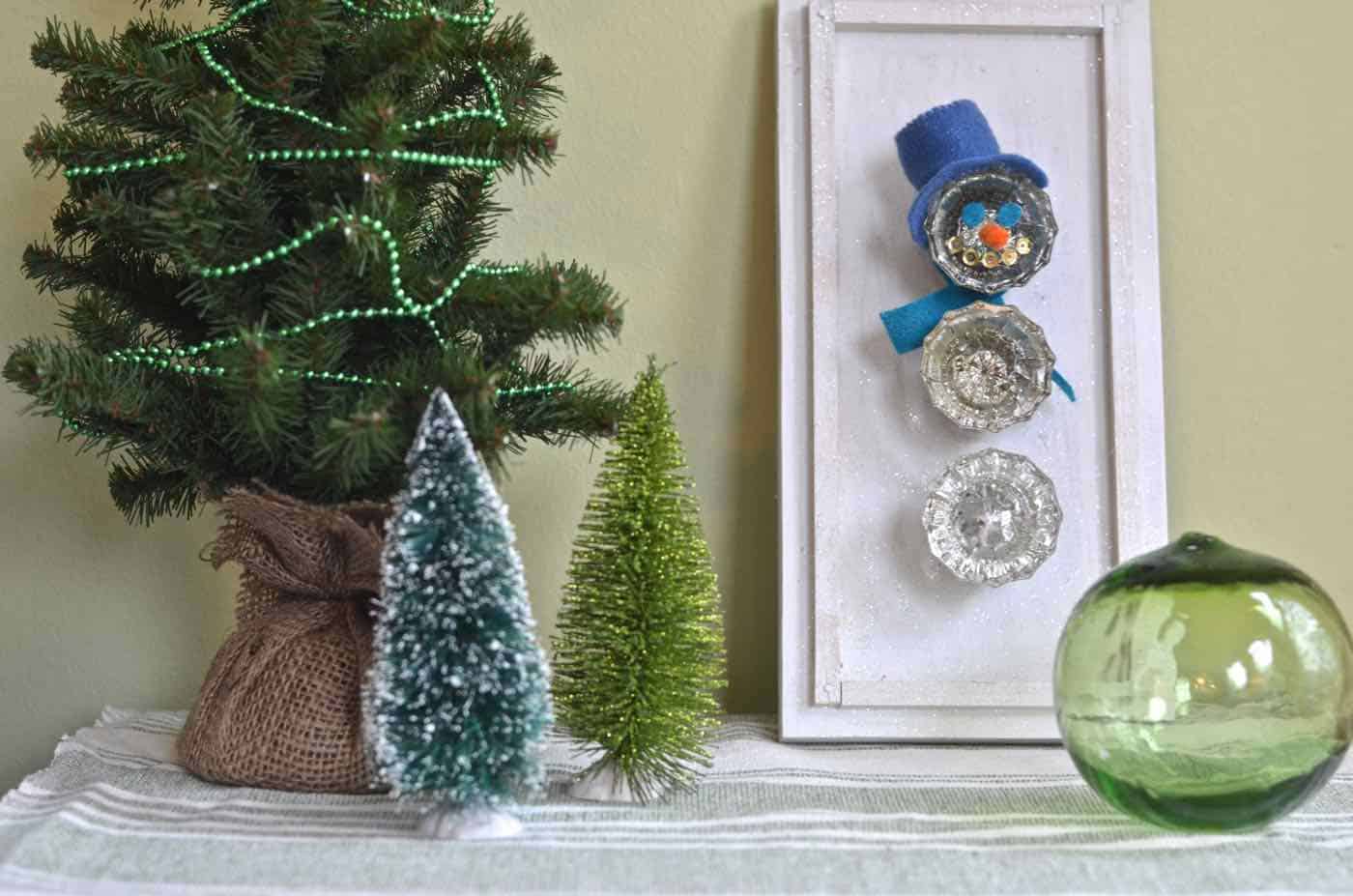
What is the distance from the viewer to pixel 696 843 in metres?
0.68

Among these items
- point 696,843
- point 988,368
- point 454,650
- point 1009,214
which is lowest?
point 696,843

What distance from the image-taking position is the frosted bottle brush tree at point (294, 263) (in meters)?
0.72

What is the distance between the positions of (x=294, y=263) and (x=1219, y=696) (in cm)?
57

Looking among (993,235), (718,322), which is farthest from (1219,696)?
(718,322)

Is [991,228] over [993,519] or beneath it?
over

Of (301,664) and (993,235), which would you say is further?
(993,235)

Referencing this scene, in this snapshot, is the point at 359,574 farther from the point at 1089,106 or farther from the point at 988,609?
the point at 1089,106

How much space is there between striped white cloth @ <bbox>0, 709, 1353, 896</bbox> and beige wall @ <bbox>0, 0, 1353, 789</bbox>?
212 mm

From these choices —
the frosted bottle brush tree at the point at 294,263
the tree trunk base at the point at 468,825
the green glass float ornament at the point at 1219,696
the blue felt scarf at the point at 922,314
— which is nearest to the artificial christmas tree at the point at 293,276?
the frosted bottle brush tree at the point at 294,263

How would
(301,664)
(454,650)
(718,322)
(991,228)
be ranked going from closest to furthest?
(454,650) → (301,664) → (991,228) → (718,322)

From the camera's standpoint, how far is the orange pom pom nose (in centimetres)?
90

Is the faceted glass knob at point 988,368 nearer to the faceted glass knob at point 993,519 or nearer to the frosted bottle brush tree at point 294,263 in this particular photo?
the faceted glass knob at point 993,519

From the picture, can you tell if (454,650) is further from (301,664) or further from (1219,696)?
(1219,696)

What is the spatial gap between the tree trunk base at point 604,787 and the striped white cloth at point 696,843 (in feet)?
0.04
